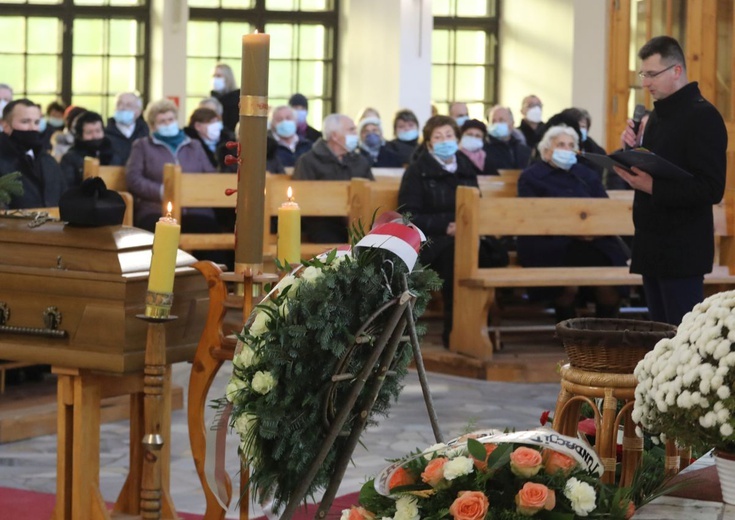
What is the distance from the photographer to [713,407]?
2.75 metres

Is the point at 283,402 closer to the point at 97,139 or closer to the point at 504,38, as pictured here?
the point at 97,139

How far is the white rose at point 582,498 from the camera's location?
259cm

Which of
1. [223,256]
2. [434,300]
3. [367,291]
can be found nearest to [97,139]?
[223,256]

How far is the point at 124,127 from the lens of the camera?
35.8 feet

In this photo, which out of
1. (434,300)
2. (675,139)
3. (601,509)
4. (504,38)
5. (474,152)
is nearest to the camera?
(601,509)

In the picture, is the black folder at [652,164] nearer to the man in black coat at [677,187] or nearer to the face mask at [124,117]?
the man in black coat at [677,187]

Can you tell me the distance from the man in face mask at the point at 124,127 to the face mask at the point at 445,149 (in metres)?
3.41

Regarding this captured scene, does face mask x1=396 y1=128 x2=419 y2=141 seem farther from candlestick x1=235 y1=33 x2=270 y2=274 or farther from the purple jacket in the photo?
candlestick x1=235 y1=33 x2=270 y2=274

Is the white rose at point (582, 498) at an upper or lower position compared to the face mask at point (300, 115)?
lower

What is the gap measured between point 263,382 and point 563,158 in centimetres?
576

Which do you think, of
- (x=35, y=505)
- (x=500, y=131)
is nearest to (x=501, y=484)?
(x=35, y=505)

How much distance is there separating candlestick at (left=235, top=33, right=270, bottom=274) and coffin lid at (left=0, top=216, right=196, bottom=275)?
60 centimetres

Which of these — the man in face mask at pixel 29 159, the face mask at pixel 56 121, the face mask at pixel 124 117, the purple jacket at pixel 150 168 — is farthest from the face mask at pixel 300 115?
the man in face mask at pixel 29 159

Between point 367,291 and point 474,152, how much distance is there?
7.71 m
